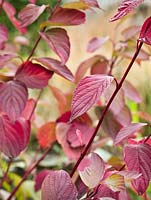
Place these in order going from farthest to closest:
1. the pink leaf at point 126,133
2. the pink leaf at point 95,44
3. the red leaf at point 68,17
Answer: the pink leaf at point 95,44, the red leaf at point 68,17, the pink leaf at point 126,133

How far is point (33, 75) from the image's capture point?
0.74m

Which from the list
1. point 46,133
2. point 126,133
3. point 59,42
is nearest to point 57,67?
point 59,42

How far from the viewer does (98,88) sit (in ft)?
1.77

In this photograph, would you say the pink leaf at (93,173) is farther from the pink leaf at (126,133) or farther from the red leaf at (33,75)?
the red leaf at (33,75)

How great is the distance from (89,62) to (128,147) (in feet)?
1.23

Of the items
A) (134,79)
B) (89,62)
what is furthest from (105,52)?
(89,62)

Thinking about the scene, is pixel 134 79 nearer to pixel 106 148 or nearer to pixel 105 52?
pixel 105 52

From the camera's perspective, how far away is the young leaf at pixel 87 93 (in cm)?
52

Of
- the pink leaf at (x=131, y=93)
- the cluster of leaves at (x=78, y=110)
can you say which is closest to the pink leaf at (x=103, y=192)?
the cluster of leaves at (x=78, y=110)

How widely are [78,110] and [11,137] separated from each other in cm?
23

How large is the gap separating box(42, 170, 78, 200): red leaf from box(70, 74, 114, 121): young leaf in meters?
0.07

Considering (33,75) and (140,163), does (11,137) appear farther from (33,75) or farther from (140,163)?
(140,163)

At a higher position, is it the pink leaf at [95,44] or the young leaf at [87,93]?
the young leaf at [87,93]

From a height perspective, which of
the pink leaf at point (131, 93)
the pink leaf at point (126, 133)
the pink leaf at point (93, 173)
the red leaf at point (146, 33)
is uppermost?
the red leaf at point (146, 33)
